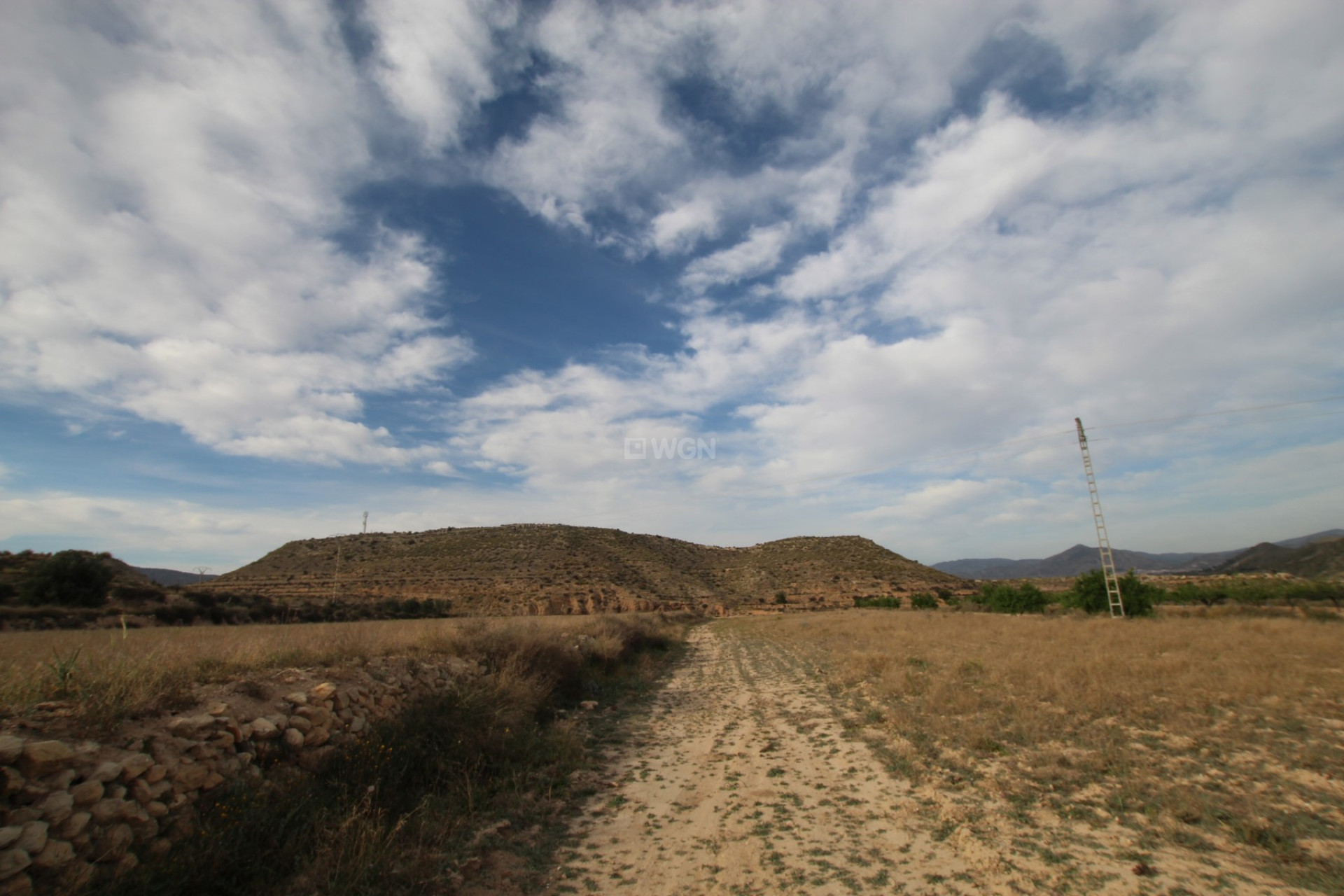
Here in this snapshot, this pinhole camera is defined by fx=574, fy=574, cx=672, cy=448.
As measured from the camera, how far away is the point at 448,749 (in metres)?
7.77

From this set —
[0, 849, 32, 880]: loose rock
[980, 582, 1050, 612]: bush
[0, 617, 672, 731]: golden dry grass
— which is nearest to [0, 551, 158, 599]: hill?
[0, 617, 672, 731]: golden dry grass

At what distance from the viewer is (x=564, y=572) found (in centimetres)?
5641

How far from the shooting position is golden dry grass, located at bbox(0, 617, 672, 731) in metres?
5.16

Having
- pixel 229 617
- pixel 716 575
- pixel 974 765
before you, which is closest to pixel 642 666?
pixel 974 765

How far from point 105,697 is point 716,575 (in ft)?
229

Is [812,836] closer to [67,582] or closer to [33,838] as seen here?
[33,838]

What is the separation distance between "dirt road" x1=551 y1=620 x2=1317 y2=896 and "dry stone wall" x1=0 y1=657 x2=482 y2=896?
317 centimetres

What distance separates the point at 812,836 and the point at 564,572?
52567 millimetres

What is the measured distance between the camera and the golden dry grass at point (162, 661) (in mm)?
5164

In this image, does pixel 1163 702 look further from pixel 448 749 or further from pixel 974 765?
pixel 448 749

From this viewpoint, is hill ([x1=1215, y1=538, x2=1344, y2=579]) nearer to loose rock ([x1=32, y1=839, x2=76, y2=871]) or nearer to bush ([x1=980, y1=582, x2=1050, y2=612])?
bush ([x1=980, y1=582, x2=1050, y2=612])

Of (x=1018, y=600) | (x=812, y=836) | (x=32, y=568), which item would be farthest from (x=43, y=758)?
(x=1018, y=600)

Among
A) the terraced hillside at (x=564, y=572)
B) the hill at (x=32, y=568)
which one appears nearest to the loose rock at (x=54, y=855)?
the hill at (x=32, y=568)

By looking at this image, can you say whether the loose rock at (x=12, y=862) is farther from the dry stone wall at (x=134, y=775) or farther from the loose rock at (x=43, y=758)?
the loose rock at (x=43, y=758)
